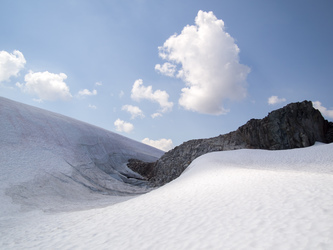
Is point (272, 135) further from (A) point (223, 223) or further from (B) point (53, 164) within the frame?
(B) point (53, 164)

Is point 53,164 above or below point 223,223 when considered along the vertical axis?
below

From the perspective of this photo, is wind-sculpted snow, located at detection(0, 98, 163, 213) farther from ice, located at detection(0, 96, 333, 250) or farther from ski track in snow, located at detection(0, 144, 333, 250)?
ski track in snow, located at detection(0, 144, 333, 250)

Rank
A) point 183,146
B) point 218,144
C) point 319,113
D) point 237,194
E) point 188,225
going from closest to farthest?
point 188,225, point 237,194, point 319,113, point 218,144, point 183,146

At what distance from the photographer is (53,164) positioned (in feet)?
46.1

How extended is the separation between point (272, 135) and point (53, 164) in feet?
57.7

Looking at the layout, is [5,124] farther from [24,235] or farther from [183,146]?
[183,146]

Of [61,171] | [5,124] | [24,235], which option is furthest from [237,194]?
[5,124]

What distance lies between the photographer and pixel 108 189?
1452 cm

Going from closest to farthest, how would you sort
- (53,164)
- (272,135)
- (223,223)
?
1. (223,223)
2. (53,164)
3. (272,135)

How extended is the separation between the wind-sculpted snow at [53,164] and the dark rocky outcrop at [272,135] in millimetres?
4086

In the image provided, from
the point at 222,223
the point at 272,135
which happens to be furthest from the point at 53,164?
the point at 272,135

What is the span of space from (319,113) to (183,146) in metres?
12.7

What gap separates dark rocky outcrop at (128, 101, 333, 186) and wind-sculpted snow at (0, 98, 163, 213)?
13.4 feet

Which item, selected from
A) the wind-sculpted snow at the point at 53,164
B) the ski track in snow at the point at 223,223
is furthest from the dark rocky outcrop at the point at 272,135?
the ski track in snow at the point at 223,223
